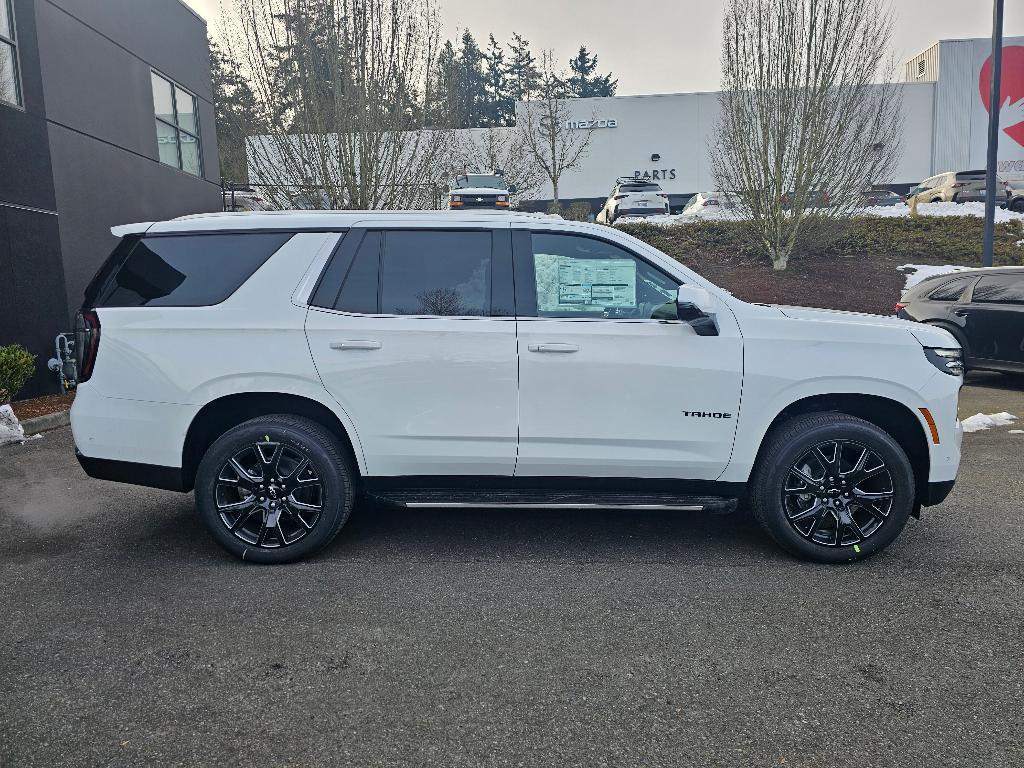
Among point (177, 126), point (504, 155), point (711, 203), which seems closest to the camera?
point (177, 126)

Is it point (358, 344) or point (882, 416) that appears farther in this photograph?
point (882, 416)

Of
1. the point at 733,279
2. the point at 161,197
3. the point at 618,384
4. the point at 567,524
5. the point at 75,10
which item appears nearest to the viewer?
the point at 618,384

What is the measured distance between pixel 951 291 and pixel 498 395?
9.07m

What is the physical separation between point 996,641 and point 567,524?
2.45 m

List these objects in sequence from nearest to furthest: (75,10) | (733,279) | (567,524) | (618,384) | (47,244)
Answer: (618,384) < (567,524) < (47,244) < (75,10) < (733,279)

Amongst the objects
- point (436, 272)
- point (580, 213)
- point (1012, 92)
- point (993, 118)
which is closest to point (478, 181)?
point (580, 213)

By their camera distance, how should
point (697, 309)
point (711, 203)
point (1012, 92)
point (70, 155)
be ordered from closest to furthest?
point (697, 309) → point (70, 155) → point (711, 203) → point (1012, 92)

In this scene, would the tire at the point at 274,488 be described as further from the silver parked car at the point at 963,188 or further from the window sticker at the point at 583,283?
the silver parked car at the point at 963,188

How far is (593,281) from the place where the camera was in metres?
4.54

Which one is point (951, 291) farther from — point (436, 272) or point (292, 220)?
point (292, 220)

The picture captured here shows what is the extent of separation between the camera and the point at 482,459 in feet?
14.6

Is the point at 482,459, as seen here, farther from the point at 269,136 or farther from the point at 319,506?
the point at 269,136

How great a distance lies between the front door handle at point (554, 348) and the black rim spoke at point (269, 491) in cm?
135

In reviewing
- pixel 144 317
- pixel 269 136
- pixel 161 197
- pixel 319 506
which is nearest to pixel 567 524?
pixel 319 506
